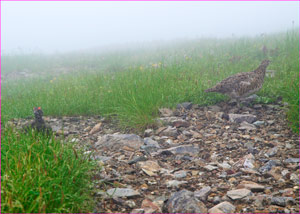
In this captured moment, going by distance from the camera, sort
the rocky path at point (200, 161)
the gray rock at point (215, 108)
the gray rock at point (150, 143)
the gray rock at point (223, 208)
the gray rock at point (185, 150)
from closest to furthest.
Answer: the gray rock at point (223, 208)
the rocky path at point (200, 161)
the gray rock at point (185, 150)
the gray rock at point (150, 143)
the gray rock at point (215, 108)

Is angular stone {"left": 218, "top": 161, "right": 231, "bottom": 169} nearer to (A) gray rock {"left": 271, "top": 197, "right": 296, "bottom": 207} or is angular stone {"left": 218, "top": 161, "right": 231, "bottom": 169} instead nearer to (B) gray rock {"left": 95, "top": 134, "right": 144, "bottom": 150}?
(A) gray rock {"left": 271, "top": 197, "right": 296, "bottom": 207}

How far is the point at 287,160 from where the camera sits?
4.52 metres

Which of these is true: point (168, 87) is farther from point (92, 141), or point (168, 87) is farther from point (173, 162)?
point (173, 162)

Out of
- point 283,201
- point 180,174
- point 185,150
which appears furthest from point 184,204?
point 185,150

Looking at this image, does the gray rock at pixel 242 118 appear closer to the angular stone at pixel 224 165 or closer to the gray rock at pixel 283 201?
the angular stone at pixel 224 165

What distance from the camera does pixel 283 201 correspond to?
3414 mm

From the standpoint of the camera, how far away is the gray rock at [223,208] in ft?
11.2

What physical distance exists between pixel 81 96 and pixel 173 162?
424 centimetres

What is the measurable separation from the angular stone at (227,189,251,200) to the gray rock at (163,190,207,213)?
17.3 inches

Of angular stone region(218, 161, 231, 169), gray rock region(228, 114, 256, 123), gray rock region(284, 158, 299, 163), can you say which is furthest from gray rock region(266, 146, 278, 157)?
gray rock region(228, 114, 256, 123)

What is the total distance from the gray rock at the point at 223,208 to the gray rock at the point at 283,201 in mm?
479

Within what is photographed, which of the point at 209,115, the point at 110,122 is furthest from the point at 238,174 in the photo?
the point at 110,122

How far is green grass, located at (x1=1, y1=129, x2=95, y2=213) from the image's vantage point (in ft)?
9.22

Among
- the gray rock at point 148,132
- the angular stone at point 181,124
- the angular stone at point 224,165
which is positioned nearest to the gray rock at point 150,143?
the gray rock at point 148,132
